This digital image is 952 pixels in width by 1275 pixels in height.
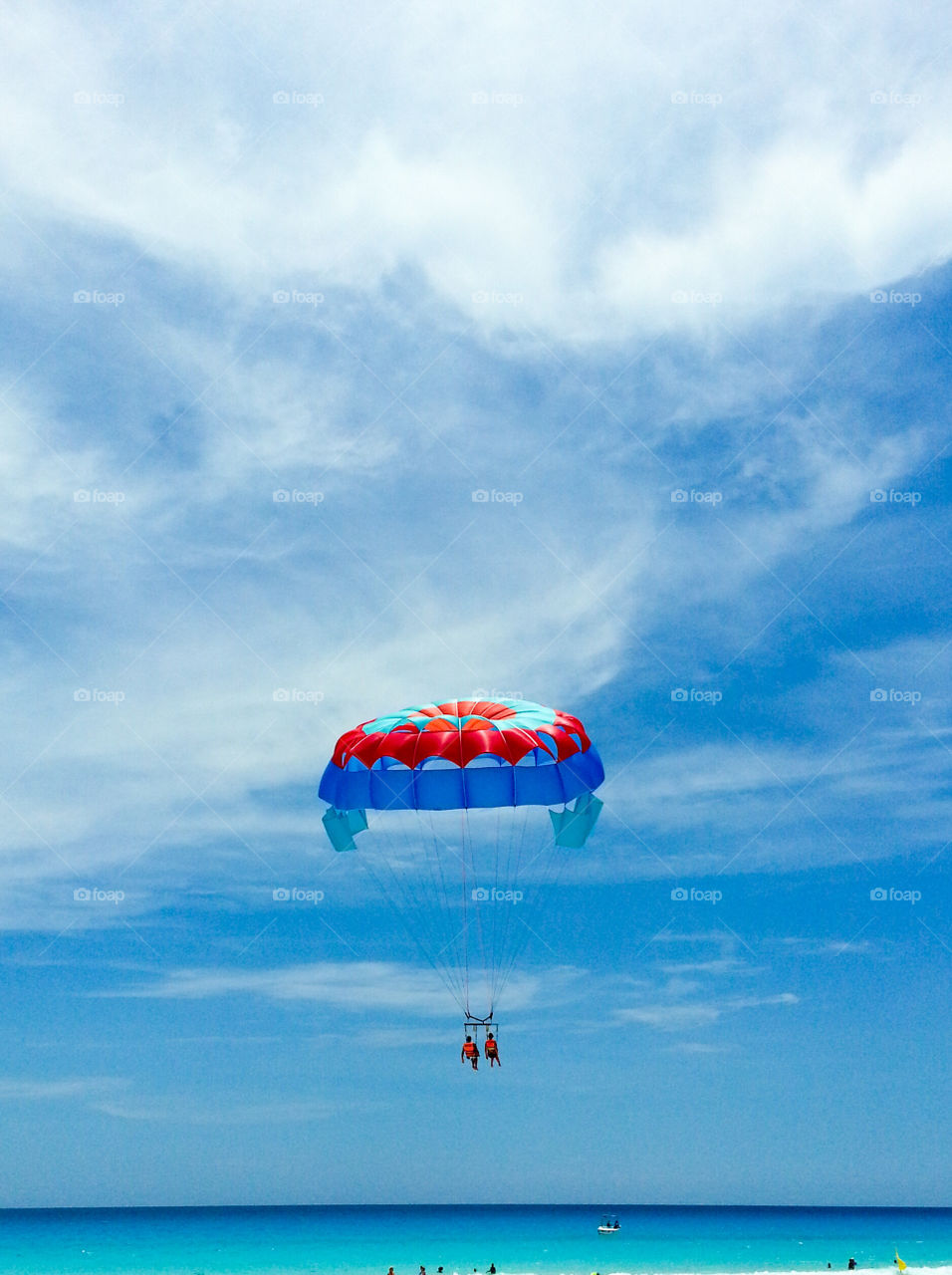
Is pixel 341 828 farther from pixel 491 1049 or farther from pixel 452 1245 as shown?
pixel 452 1245

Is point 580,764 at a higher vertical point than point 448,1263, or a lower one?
higher

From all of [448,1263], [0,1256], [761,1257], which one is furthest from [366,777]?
[0,1256]

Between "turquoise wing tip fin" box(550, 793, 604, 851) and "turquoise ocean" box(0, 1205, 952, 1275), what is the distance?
33.5 m

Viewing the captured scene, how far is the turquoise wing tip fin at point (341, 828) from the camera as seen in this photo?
82.6 ft

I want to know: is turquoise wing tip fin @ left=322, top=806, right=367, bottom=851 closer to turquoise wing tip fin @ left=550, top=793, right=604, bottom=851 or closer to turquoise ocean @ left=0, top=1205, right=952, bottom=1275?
turquoise wing tip fin @ left=550, top=793, right=604, bottom=851

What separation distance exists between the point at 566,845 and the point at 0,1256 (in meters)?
69.6

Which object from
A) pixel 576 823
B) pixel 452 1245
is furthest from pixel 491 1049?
pixel 452 1245

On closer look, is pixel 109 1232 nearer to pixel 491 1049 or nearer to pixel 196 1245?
pixel 196 1245

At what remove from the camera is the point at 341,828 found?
82.9ft

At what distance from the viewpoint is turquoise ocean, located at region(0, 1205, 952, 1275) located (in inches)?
2598

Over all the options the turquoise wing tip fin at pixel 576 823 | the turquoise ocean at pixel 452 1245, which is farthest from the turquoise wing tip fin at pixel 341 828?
the turquoise ocean at pixel 452 1245

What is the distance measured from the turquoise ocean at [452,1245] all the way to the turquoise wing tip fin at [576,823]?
3349cm

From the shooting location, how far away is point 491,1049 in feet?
72.6

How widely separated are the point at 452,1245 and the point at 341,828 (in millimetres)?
77376
